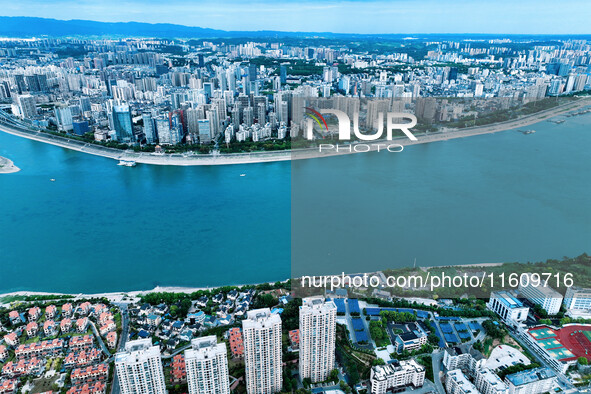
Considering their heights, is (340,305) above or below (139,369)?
below

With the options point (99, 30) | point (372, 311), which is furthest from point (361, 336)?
point (99, 30)

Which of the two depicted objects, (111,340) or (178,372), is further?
(111,340)

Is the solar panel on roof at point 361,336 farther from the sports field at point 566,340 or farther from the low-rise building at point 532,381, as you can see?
the sports field at point 566,340

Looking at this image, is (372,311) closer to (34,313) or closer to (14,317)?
(34,313)

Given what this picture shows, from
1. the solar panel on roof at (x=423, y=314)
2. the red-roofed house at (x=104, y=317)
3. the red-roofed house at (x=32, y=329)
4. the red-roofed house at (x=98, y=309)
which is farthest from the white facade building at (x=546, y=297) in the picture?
the red-roofed house at (x=32, y=329)

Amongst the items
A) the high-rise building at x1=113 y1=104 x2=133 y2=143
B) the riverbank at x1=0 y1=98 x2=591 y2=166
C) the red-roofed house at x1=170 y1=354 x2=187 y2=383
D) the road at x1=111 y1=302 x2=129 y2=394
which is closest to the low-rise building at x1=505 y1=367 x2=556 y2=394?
the red-roofed house at x1=170 y1=354 x2=187 y2=383

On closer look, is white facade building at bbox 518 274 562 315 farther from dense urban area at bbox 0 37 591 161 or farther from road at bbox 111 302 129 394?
road at bbox 111 302 129 394

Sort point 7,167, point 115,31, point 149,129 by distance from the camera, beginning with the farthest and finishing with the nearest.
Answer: point 115,31, point 149,129, point 7,167
